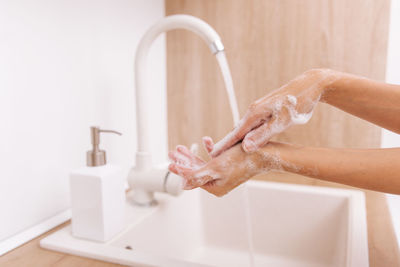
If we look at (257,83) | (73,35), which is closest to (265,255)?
(257,83)

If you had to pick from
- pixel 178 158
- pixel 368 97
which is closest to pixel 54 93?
pixel 178 158

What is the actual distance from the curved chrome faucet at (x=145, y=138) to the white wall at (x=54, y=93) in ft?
0.33

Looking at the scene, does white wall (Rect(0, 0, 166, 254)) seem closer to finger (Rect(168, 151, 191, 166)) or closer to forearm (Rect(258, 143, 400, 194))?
finger (Rect(168, 151, 191, 166))

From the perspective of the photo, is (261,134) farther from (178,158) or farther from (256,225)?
(256,225)

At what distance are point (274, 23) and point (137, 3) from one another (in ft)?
1.19

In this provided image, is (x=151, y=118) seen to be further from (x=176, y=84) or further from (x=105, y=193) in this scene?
(x=105, y=193)

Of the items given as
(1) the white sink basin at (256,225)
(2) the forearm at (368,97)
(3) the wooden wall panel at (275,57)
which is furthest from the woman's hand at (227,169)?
(3) the wooden wall panel at (275,57)

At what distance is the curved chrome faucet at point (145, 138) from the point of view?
67cm

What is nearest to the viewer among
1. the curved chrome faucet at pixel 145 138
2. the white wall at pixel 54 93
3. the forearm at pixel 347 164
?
the forearm at pixel 347 164

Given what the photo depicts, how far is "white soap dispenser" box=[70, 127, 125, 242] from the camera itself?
550mm

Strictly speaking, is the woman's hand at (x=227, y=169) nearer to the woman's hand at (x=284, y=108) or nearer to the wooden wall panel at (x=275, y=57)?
the woman's hand at (x=284, y=108)

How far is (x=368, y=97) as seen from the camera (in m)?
0.40

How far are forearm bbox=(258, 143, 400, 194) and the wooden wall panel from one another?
0.39 m

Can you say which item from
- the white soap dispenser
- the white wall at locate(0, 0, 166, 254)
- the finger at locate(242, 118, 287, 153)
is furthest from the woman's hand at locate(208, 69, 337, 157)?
the white wall at locate(0, 0, 166, 254)
